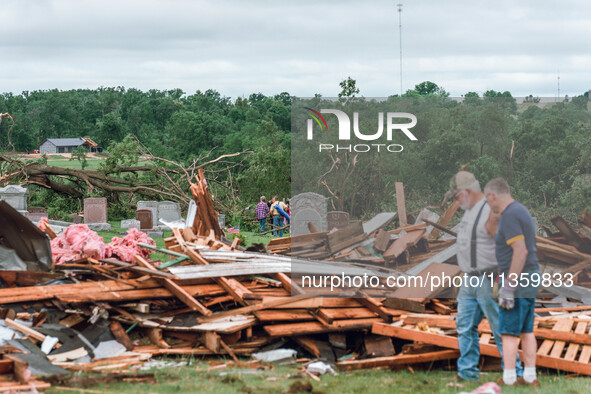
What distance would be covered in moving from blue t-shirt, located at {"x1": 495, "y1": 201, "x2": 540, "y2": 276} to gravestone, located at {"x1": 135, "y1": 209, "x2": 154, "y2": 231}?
1768 centimetres

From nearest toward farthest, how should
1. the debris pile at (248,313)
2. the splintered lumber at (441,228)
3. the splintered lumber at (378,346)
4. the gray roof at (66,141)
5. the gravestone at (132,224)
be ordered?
the debris pile at (248,313)
the splintered lumber at (378,346)
the splintered lumber at (441,228)
the gravestone at (132,224)
the gray roof at (66,141)

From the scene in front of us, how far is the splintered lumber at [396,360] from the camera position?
28.0 ft

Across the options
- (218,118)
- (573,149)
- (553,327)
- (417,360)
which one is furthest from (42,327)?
(218,118)

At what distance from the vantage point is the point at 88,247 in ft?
38.9

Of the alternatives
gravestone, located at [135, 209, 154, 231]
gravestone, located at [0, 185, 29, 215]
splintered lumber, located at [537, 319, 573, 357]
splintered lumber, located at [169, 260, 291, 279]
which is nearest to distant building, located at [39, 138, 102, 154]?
gravestone, located at [135, 209, 154, 231]

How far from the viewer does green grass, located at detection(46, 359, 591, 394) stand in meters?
7.57

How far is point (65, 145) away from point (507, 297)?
79433 millimetres

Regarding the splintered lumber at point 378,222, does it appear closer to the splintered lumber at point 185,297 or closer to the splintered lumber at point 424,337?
the splintered lumber at point 424,337

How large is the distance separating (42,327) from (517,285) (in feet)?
19.5

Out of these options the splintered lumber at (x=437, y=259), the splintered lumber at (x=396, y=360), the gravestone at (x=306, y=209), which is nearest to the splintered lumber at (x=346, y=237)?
the splintered lumber at (x=437, y=259)

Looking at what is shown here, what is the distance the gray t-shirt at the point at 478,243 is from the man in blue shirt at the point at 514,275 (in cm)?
15

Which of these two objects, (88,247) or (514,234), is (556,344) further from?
(88,247)

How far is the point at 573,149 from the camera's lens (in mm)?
13508

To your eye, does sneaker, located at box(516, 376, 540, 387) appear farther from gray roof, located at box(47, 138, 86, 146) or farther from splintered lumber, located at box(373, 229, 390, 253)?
gray roof, located at box(47, 138, 86, 146)
